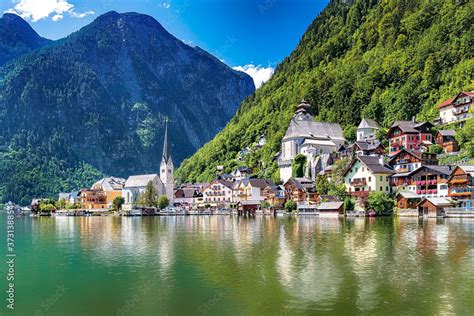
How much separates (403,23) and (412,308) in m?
131

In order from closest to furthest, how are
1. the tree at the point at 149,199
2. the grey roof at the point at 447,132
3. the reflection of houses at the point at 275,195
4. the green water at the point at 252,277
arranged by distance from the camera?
the green water at the point at 252,277 → the grey roof at the point at 447,132 → the reflection of houses at the point at 275,195 → the tree at the point at 149,199

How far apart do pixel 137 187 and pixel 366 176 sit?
79611 mm

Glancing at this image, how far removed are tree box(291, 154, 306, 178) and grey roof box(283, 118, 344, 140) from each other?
8620mm

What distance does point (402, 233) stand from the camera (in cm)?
4444

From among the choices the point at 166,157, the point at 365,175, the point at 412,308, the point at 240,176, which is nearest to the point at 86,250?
the point at 412,308

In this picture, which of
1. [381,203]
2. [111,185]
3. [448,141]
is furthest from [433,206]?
[111,185]

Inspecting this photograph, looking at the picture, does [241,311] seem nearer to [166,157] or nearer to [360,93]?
[360,93]

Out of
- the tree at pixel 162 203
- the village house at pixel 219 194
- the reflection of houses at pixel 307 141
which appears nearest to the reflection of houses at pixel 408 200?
the reflection of houses at pixel 307 141

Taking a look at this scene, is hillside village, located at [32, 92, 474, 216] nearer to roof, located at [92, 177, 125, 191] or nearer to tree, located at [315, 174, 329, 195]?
tree, located at [315, 174, 329, 195]

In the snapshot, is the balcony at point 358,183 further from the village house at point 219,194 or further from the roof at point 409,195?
the village house at point 219,194

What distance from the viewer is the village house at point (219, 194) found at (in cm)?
11881

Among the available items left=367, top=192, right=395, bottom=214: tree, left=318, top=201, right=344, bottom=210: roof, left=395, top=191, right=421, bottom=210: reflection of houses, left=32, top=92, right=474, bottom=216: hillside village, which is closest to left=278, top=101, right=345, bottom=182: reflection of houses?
left=32, top=92, right=474, bottom=216: hillside village

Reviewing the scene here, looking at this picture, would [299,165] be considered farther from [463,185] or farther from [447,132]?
[463,185]

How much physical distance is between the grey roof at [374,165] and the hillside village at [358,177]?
14 centimetres
